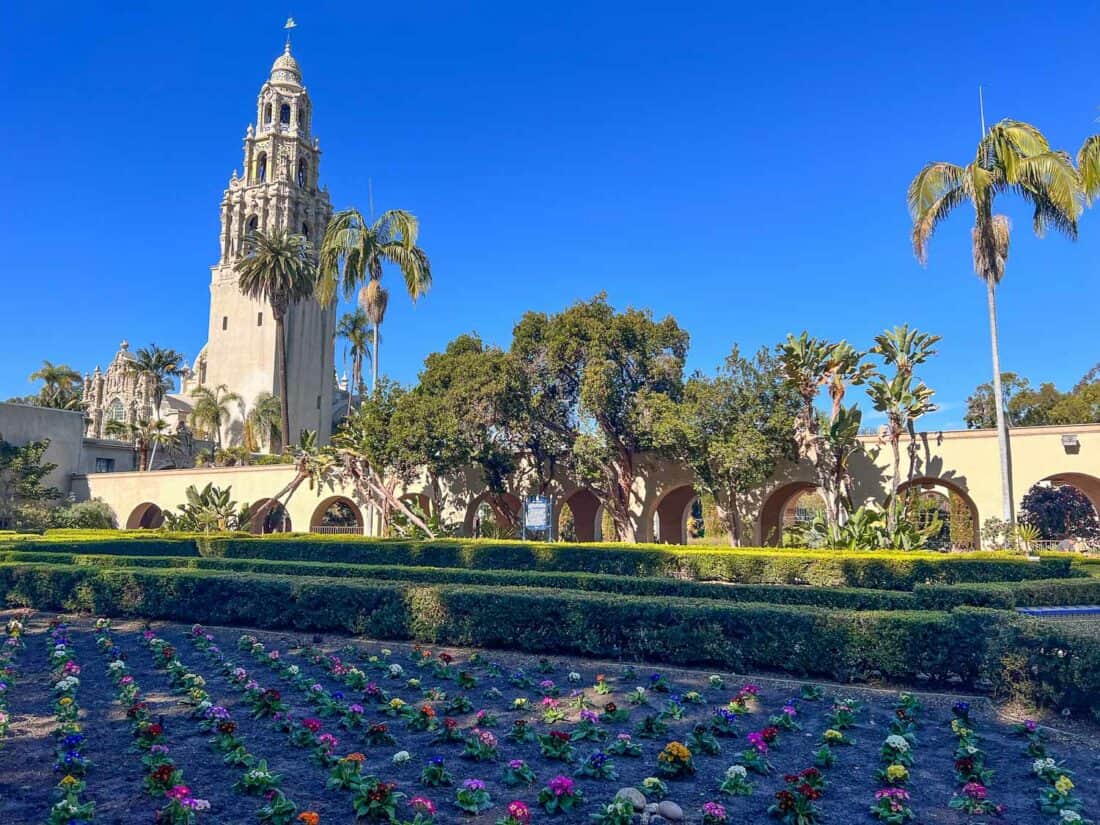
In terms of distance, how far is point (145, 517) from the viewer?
40.5 meters

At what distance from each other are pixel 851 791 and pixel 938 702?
271 cm

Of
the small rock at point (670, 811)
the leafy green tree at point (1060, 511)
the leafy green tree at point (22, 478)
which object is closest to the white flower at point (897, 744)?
the small rock at point (670, 811)

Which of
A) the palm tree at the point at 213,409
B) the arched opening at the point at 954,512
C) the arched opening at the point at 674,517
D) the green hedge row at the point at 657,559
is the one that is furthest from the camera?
the palm tree at the point at 213,409

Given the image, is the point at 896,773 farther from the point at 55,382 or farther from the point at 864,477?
the point at 55,382

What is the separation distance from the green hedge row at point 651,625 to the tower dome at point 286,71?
52062mm

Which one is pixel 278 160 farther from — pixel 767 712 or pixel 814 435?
pixel 767 712

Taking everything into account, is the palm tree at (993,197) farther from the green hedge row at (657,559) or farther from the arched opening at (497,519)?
the arched opening at (497,519)

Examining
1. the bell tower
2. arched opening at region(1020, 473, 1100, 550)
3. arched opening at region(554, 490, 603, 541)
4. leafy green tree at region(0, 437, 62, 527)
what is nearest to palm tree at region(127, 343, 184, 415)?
the bell tower

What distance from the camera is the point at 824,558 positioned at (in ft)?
50.0

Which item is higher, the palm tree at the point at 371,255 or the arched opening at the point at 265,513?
the palm tree at the point at 371,255

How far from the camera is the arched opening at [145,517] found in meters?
36.2

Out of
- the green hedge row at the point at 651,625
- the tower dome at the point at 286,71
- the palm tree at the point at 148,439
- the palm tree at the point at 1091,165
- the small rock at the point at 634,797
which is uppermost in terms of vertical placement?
the tower dome at the point at 286,71

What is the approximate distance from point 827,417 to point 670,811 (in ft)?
61.9

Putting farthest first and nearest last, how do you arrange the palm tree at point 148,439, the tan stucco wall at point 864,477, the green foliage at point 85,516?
the palm tree at point 148,439 → the green foliage at point 85,516 → the tan stucco wall at point 864,477
